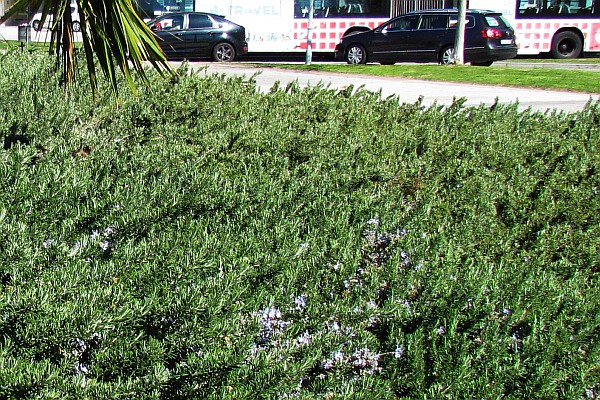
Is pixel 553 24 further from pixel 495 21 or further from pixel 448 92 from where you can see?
pixel 448 92

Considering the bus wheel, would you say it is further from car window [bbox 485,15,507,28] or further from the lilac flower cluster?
the lilac flower cluster

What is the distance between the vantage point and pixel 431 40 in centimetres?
2075

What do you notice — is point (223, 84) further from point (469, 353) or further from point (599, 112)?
point (469, 353)

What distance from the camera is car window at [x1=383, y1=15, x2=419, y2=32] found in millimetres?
20984

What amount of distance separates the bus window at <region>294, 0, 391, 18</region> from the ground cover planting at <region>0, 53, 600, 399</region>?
1987cm

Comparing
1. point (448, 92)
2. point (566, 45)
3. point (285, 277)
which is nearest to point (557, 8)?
point (566, 45)

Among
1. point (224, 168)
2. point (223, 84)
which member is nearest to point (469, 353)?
point (224, 168)

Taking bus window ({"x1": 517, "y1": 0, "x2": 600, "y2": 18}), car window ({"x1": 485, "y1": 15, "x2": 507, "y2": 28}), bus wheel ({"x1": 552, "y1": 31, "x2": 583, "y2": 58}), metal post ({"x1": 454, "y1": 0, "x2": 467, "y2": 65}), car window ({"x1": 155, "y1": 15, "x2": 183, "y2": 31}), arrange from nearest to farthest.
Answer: metal post ({"x1": 454, "y1": 0, "x2": 467, "y2": 65})
car window ({"x1": 485, "y1": 15, "x2": 507, "y2": 28})
car window ({"x1": 155, "y1": 15, "x2": 183, "y2": 31})
bus window ({"x1": 517, "y1": 0, "x2": 600, "y2": 18})
bus wheel ({"x1": 552, "y1": 31, "x2": 583, "y2": 58})

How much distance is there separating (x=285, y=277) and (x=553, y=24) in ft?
75.4

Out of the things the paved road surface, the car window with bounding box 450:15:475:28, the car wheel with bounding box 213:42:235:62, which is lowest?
the paved road surface

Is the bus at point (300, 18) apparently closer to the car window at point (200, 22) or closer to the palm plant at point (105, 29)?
the car window at point (200, 22)

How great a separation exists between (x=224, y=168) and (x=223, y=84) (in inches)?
96.1

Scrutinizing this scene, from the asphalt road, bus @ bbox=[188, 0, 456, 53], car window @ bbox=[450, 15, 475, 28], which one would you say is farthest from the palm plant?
bus @ bbox=[188, 0, 456, 53]

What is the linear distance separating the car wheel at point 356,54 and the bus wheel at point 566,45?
19.5ft
